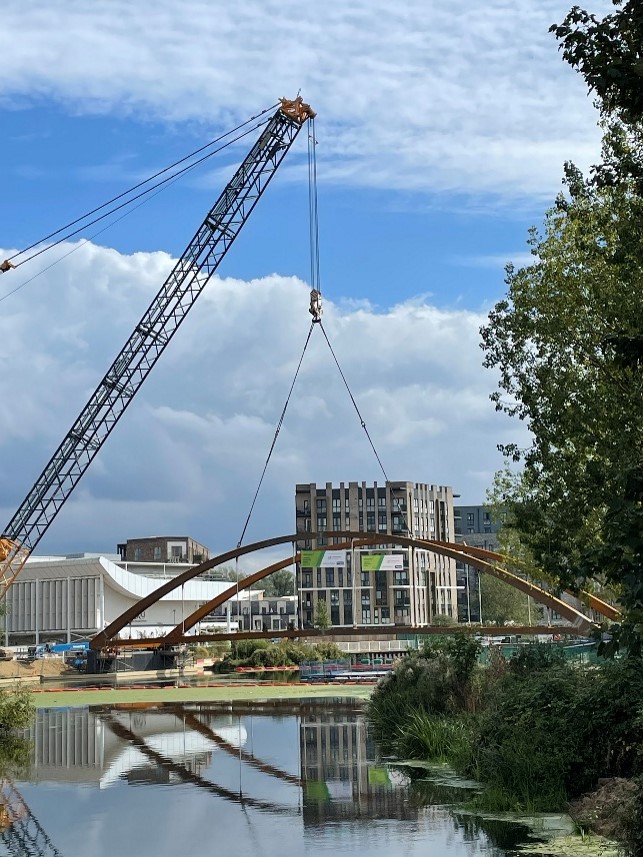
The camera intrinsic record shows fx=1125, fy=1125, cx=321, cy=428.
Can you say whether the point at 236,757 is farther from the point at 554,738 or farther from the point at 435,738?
the point at 554,738

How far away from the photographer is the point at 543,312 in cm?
1806

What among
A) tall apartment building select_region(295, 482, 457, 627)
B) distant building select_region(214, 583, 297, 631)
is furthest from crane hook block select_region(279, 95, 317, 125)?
distant building select_region(214, 583, 297, 631)

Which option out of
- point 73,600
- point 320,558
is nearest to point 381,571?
point 73,600

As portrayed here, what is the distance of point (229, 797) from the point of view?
65.7 feet

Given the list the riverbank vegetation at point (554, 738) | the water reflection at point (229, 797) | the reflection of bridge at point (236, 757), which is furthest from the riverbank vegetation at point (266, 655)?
the riverbank vegetation at point (554, 738)

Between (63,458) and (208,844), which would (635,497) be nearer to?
(208,844)

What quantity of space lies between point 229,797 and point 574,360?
32.0ft

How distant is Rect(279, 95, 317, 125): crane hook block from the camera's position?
70000 millimetres

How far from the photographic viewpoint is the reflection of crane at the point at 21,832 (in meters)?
15.4

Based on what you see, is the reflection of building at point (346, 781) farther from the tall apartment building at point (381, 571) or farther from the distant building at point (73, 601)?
the tall apartment building at point (381, 571)

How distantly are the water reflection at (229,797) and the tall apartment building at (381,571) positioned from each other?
118 m

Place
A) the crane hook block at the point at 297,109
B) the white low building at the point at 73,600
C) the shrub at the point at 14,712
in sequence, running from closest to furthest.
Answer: the shrub at the point at 14,712, the crane hook block at the point at 297,109, the white low building at the point at 73,600

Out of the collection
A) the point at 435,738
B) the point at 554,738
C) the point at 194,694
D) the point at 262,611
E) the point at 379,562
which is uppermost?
the point at 379,562

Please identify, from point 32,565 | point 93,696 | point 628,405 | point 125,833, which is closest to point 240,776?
point 125,833
